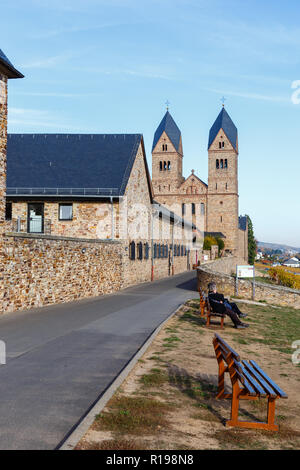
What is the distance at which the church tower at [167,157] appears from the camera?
99.2 meters

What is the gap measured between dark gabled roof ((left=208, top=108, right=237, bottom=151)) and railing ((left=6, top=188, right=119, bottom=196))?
245ft

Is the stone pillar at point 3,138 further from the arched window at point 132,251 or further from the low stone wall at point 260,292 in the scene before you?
the arched window at point 132,251

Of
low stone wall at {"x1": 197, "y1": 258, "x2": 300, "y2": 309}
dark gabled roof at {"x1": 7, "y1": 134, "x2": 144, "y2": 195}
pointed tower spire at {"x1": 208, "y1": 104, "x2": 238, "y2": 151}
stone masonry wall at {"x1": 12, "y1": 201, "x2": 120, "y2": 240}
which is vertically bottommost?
low stone wall at {"x1": 197, "y1": 258, "x2": 300, "y2": 309}

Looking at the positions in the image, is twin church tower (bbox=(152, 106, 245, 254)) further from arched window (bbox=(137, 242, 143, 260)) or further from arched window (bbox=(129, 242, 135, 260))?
arched window (bbox=(129, 242, 135, 260))

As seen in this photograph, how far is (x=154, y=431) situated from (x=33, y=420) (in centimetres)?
130

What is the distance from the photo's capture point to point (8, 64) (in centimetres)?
1399

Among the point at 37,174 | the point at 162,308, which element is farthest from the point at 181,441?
the point at 37,174

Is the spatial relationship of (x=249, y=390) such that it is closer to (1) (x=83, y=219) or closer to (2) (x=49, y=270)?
(2) (x=49, y=270)

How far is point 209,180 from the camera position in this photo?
9581cm

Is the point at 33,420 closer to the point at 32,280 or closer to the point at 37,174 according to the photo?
the point at 32,280

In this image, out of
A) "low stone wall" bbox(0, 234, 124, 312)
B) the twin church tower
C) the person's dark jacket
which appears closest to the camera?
the person's dark jacket

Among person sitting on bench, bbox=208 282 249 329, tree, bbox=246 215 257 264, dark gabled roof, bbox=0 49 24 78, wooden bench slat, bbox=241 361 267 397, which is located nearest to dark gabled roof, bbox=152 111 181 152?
tree, bbox=246 215 257 264

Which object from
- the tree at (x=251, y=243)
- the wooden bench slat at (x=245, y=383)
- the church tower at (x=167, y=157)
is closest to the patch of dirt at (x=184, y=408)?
the wooden bench slat at (x=245, y=383)

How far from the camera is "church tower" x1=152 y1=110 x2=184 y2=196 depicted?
99250mm
